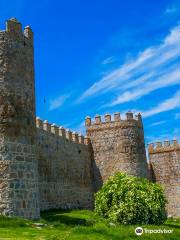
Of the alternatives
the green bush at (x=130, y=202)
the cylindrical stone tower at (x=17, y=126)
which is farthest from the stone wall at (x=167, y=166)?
the cylindrical stone tower at (x=17, y=126)

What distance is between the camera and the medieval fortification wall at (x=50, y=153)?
620 inches

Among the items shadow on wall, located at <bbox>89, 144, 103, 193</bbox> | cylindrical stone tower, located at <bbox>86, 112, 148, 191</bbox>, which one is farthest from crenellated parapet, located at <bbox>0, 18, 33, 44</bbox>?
shadow on wall, located at <bbox>89, 144, 103, 193</bbox>

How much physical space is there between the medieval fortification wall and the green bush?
3.16 m

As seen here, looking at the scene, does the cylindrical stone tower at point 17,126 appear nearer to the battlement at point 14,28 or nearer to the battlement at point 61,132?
the battlement at point 14,28

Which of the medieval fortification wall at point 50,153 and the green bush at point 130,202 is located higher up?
the medieval fortification wall at point 50,153

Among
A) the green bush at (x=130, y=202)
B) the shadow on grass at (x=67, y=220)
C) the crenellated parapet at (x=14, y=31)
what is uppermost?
the crenellated parapet at (x=14, y=31)

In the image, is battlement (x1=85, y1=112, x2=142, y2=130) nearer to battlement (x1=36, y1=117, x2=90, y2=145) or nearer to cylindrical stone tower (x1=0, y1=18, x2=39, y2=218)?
battlement (x1=36, y1=117, x2=90, y2=145)

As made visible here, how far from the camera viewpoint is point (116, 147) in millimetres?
32812

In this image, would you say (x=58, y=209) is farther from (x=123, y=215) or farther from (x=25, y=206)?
(x=25, y=206)

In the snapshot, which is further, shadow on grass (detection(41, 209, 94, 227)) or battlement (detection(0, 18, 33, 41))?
shadow on grass (detection(41, 209, 94, 227))

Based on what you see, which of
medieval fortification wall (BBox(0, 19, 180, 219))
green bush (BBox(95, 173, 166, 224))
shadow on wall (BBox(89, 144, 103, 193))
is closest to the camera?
medieval fortification wall (BBox(0, 19, 180, 219))

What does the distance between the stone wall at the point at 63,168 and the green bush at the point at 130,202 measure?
4.82m

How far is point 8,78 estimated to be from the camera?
16.2m

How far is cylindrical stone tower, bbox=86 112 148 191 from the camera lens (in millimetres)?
32594
